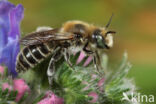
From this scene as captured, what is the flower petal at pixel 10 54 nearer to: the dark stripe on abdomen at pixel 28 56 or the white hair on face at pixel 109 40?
the dark stripe on abdomen at pixel 28 56

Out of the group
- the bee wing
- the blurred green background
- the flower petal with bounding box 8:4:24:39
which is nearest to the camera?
the bee wing

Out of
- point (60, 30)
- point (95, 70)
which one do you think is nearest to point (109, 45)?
point (95, 70)

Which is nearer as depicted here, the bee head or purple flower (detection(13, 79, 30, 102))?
purple flower (detection(13, 79, 30, 102))

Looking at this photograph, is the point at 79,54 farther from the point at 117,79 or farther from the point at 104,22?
the point at 104,22

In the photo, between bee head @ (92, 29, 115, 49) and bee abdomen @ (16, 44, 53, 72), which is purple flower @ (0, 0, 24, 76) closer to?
bee abdomen @ (16, 44, 53, 72)

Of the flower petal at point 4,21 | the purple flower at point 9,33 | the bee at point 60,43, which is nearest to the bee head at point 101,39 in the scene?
the bee at point 60,43

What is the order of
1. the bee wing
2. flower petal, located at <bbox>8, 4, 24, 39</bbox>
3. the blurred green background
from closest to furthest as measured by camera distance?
the bee wing, flower petal, located at <bbox>8, 4, 24, 39</bbox>, the blurred green background

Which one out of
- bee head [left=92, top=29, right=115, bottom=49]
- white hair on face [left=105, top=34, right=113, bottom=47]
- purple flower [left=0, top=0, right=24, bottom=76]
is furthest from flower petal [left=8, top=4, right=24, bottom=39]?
white hair on face [left=105, top=34, right=113, bottom=47]

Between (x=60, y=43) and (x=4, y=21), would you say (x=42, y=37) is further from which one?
(x=4, y=21)
